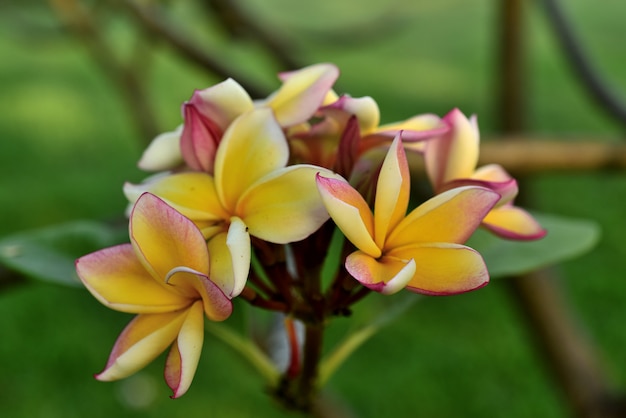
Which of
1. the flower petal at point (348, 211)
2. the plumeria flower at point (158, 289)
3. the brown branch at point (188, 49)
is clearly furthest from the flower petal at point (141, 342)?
the brown branch at point (188, 49)

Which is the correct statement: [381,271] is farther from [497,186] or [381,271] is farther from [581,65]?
[581,65]

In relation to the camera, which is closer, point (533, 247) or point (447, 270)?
point (447, 270)

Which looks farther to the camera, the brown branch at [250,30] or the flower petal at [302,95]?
the brown branch at [250,30]

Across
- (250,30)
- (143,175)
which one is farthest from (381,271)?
(143,175)

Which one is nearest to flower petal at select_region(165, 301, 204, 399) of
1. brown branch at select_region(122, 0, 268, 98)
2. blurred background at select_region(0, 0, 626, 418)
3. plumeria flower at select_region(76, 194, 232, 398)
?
plumeria flower at select_region(76, 194, 232, 398)

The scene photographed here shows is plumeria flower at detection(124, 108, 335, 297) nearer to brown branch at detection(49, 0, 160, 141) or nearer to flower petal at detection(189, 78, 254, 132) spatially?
flower petal at detection(189, 78, 254, 132)

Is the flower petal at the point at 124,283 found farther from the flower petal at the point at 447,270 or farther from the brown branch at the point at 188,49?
the brown branch at the point at 188,49
